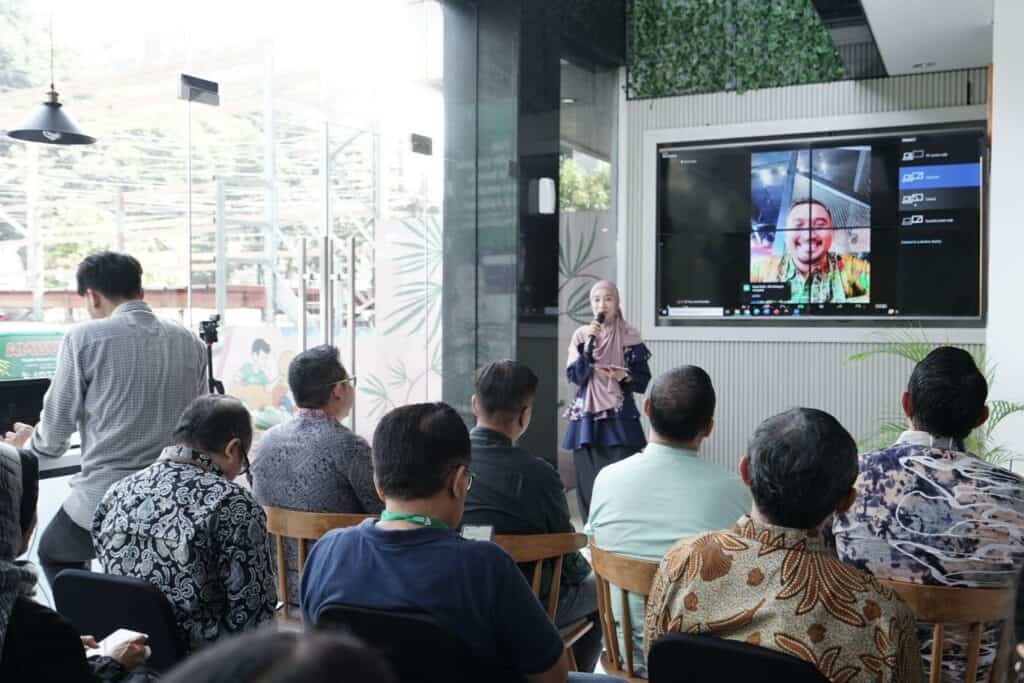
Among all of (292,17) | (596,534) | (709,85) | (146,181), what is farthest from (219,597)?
(709,85)

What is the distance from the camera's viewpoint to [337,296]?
497 centimetres

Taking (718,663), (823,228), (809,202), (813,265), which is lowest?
(718,663)

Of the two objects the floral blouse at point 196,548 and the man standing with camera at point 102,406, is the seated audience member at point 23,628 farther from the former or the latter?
the man standing with camera at point 102,406

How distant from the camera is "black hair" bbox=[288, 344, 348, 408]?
9.51 feet

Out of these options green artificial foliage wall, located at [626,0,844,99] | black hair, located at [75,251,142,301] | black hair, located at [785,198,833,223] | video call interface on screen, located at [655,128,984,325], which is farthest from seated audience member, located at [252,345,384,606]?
green artificial foliage wall, located at [626,0,844,99]

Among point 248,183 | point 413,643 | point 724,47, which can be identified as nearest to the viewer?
point 413,643

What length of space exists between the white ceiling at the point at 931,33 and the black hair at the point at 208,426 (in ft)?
13.0

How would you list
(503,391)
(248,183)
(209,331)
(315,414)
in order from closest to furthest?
(503,391), (315,414), (209,331), (248,183)

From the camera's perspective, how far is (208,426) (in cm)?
227

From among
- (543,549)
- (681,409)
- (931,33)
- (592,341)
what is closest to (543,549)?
(543,549)

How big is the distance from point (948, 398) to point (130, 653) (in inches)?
73.5

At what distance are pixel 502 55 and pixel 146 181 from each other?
8.34 ft

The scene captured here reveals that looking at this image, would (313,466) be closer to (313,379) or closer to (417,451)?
(313,379)

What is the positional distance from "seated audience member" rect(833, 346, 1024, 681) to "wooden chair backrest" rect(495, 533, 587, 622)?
67 cm
